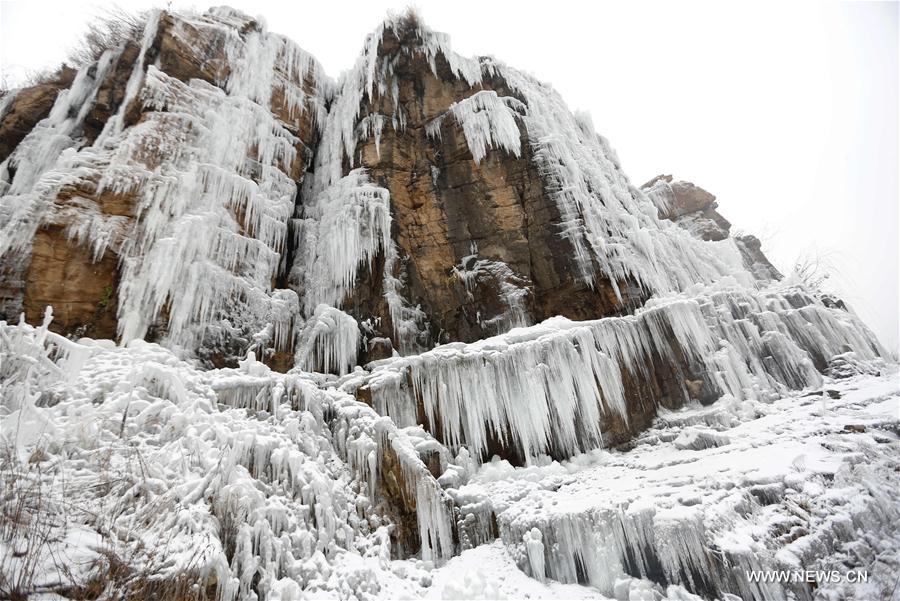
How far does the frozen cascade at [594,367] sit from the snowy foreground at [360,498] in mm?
785

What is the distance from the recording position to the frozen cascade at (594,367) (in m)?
8.53

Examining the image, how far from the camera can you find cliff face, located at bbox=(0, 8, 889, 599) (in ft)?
18.8

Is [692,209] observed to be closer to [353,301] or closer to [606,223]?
[606,223]

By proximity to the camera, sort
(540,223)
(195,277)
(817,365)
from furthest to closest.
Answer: (540,223) < (195,277) < (817,365)

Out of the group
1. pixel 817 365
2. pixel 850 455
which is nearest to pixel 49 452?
pixel 850 455

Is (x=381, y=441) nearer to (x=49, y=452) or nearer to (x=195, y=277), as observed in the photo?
(x=49, y=452)

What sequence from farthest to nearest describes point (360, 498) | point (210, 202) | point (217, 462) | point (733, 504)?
point (210, 202), point (360, 498), point (217, 462), point (733, 504)

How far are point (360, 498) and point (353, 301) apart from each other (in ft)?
20.9

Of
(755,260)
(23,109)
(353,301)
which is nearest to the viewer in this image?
(353,301)

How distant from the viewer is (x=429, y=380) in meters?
9.12

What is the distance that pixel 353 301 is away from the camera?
1184cm

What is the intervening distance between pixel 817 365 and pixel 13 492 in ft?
Result: 42.4

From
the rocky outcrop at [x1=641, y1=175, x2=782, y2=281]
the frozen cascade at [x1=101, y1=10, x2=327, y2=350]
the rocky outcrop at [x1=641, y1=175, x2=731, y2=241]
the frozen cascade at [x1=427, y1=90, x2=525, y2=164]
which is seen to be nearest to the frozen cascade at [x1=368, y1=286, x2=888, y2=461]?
the frozen cascade at [x1=101, y1=10, x2=327, y2=350]

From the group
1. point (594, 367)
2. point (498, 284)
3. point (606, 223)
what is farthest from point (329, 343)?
point (606, 223)
